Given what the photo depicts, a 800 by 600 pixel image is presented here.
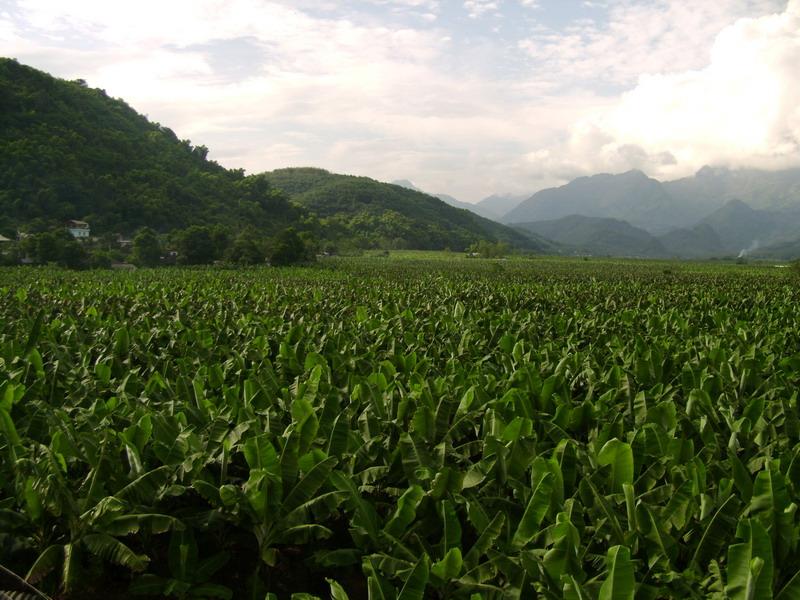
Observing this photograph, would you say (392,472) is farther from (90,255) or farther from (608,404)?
(90,255)

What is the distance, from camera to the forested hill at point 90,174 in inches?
2798

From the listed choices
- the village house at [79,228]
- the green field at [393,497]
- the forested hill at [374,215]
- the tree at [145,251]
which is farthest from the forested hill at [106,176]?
the green field at [393,497]

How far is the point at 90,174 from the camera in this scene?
79500 mm

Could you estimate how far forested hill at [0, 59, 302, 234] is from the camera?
7106 cm

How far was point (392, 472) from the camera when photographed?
4.01 meters

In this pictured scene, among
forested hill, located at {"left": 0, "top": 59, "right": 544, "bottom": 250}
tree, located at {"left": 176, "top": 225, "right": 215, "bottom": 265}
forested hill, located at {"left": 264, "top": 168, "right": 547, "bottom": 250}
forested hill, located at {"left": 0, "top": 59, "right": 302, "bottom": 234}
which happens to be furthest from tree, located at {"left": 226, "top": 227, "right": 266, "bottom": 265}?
forested hill, located at {"left": 264, "top": 168, "right": 547, "bottom": 250}

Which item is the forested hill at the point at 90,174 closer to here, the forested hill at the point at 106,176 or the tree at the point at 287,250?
the forested hill at the point at 106,176

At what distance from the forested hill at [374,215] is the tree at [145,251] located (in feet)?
229

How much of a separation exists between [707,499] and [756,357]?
20.3 ft

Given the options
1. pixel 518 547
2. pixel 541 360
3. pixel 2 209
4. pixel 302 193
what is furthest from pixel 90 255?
pixel 302 193

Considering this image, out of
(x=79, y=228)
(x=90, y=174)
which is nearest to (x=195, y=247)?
Answer: (x=79, y=228)

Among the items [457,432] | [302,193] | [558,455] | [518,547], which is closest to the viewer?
[518,547]

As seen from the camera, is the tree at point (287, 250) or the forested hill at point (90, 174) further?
the forested hill at point (90, 174)

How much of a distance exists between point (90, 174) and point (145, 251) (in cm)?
2928
